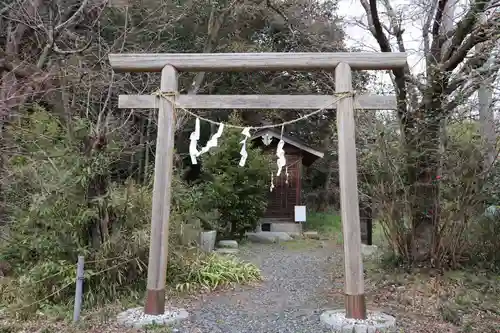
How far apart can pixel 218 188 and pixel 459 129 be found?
20.5 ft

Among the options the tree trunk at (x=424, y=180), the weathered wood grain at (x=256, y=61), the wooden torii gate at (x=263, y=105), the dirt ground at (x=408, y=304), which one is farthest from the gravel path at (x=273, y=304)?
the weathered wood grain at (x=256, y=61)

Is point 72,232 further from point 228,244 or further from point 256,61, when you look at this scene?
point 228,244

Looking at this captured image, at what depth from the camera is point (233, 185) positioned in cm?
1118

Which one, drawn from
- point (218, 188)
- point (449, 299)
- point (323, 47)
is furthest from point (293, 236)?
point (449, 299)

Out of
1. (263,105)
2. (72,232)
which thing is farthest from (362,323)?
(72,232)

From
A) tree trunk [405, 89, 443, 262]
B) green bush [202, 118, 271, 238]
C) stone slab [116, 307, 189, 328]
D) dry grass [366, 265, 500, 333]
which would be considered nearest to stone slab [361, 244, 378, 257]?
dry grass [366, 265, 500, 333]

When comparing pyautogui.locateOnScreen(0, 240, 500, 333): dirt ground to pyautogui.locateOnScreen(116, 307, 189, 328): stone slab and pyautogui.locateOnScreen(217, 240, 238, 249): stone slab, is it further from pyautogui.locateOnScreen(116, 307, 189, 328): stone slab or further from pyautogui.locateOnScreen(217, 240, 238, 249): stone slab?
pyautogui.locateOnScreen(217, 240, 238, 249): stone slab

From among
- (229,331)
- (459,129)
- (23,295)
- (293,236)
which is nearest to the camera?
(229,331)

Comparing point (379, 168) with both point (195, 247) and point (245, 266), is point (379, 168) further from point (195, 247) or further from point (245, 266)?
point (195, 247)

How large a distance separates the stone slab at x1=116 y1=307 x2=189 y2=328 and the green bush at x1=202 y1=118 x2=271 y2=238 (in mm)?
6186

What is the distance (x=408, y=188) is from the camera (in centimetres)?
642

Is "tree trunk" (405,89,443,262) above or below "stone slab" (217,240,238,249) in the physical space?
above

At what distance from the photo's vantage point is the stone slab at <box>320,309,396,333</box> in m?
4.23

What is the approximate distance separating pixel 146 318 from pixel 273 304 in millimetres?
1892
